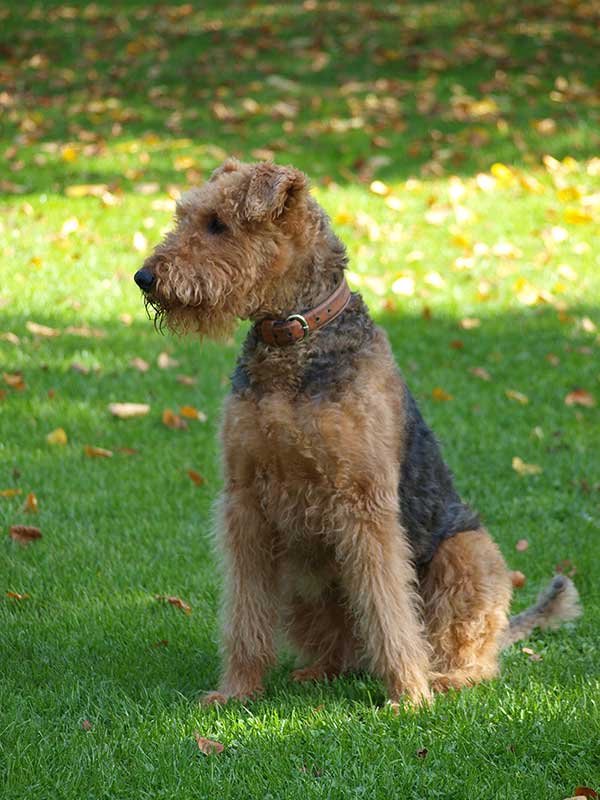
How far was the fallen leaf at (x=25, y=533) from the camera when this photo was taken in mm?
5609

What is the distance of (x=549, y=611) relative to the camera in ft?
16.2

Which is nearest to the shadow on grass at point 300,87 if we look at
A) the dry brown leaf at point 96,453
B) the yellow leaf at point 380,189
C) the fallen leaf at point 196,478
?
the yellow leaf at point 380,189

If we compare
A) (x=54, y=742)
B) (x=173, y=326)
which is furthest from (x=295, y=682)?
(x=173, y=326)

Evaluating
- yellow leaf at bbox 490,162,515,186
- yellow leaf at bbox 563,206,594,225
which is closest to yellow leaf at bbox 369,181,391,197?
yellow leaf at bbox 490,162,515,186

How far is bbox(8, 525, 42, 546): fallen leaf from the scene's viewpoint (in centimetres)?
561

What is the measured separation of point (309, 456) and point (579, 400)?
390cm

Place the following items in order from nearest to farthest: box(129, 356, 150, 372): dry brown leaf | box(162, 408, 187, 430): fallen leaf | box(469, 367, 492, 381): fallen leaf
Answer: box(162, 408, 187, 430): fallen leaf → box(129, 356, 150, 372): dry brown leaf → box(469, 367, 492, 381): fallen leaf

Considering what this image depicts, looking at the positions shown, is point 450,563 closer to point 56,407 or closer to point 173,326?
point 173,326

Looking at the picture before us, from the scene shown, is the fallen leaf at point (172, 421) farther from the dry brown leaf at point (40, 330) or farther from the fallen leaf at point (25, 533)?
the fallen leaf at point (25, 533)

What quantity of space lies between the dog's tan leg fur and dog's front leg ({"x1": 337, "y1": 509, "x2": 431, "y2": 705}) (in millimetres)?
248

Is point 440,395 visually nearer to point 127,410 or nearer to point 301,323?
point 127,410

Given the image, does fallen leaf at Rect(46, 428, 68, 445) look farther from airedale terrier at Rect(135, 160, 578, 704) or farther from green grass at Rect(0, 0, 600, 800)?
airedale terrier at Rect(135, 160, 578, 704)

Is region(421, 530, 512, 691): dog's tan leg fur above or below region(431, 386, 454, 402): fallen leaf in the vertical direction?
above

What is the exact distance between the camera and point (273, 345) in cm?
421
